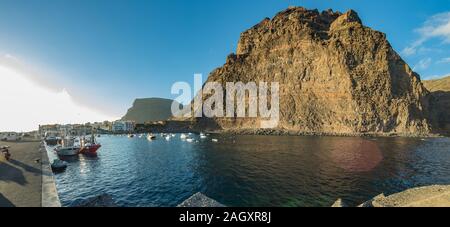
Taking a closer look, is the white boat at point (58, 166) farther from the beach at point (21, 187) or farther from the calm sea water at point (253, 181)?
the beach at point (21, 187)

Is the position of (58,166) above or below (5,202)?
below

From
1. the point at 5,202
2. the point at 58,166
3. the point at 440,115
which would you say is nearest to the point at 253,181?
the point at 5,202

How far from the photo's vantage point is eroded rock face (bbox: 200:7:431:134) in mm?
125562

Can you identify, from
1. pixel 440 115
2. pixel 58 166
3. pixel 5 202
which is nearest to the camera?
pixel 5 202

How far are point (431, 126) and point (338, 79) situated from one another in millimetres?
54089

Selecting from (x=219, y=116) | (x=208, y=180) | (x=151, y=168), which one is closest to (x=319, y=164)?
(x=208, y=180)

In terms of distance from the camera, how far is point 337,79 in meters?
137

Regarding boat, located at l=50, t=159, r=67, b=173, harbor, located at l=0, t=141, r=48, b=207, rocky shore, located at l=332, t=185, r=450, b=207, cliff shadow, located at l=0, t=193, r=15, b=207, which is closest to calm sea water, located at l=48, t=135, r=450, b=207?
boat, located at l=50, t=159, r=67, b=173

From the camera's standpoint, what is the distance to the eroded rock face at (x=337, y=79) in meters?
126

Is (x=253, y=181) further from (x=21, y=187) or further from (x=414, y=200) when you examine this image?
(x=21, y=187)

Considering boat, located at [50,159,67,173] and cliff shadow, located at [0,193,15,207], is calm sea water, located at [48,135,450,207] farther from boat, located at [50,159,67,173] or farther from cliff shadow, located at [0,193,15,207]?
cliff shadow, located at [0,193,15,207]

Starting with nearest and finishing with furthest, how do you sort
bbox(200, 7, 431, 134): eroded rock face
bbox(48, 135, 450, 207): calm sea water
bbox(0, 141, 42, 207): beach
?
bbox(0, 141, 42, 207): beach < bbox(48, 135, 450, 207): calm sea water < bbox(200, 7, 431, 134): eroded rock face
